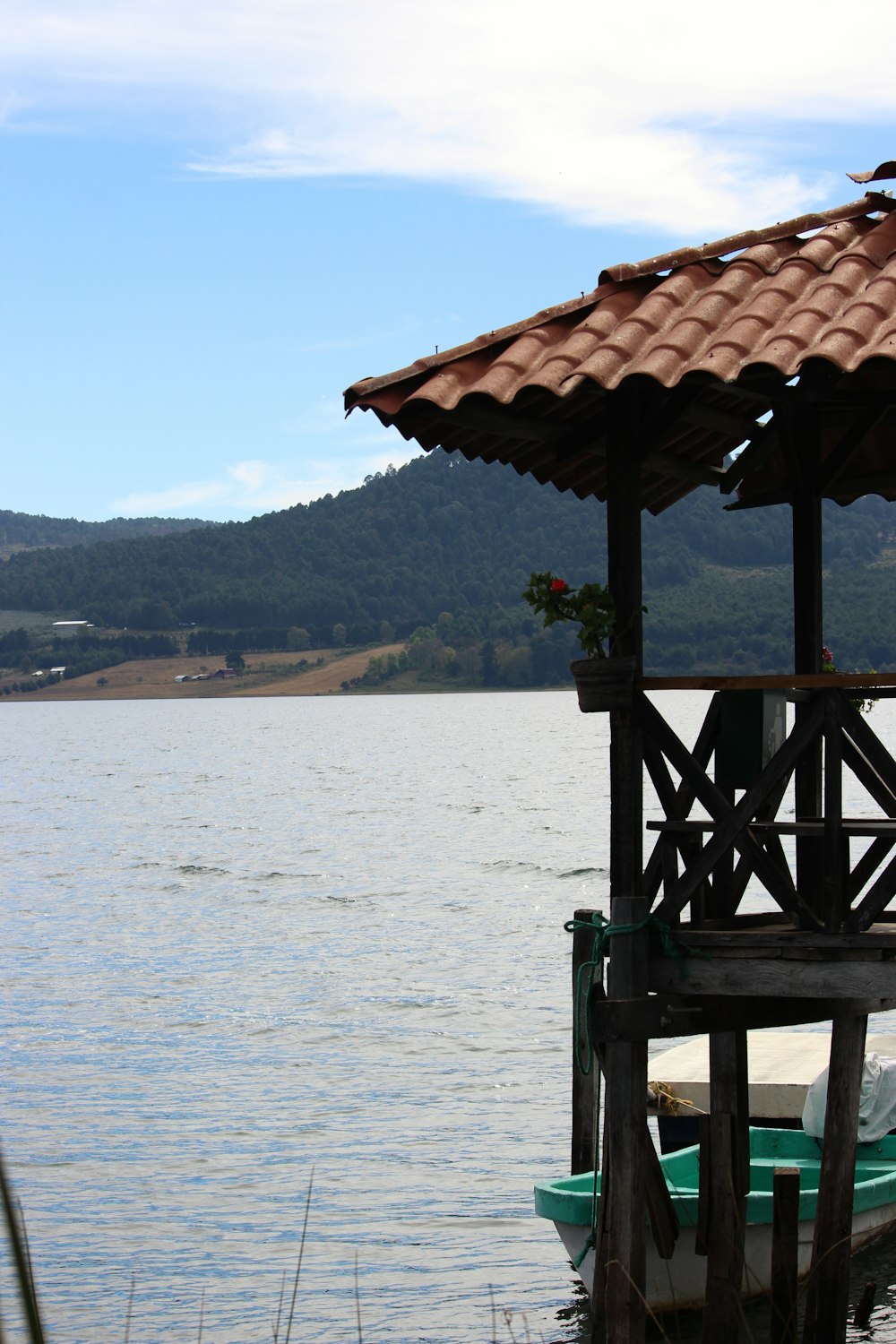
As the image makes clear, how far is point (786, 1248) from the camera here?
28.8ft

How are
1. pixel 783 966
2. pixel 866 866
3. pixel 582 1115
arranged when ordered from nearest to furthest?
pixel 783 966 < pixel 866 866 < pixel 582 1115

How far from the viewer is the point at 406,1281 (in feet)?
46.0

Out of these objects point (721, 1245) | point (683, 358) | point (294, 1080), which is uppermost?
point (683, 358)

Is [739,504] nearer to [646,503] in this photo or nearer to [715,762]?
[646,503]

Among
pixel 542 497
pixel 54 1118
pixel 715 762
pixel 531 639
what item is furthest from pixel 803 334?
pixel 542 497

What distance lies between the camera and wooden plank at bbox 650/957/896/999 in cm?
762

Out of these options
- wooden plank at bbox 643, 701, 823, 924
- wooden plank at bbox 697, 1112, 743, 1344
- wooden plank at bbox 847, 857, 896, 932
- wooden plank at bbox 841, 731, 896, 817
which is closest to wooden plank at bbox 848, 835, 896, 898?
wooden plank at bbox 841, 731, 896, 817

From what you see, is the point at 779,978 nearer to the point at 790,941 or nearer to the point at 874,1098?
the point at 790,941

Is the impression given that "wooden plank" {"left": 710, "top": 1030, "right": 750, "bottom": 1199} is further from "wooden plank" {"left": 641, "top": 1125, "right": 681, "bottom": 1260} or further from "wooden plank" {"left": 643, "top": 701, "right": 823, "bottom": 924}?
"wooden plank" {"left": 643, "top": 701, "right": 823, "bottom": 924}

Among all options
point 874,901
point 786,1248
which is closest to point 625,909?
point 874,901

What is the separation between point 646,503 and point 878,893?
3.14m

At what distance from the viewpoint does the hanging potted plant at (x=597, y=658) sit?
789 centimetres

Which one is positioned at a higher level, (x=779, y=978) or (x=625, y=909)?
(x=625, y=909)

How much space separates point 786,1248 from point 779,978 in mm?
1972
